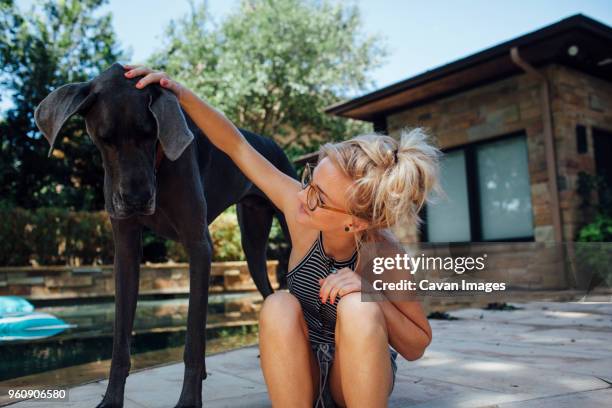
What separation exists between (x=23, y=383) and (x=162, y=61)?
12916mm

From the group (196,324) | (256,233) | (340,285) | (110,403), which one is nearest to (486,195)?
(256,233)

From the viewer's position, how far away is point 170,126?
6.03 feet

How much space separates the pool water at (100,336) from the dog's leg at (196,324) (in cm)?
146

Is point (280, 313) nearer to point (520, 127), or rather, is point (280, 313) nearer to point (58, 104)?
point (58, 104)

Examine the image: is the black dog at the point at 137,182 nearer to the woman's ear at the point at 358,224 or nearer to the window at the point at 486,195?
the woman's ear at the point at 358,224

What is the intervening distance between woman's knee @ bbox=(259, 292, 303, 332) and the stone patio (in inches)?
22.3

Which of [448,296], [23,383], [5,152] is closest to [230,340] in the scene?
[23,383]

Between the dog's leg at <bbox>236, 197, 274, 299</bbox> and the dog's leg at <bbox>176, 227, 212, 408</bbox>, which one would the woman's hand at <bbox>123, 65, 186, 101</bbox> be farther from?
the dog's leg at <bbox>236, 197, 274, 299</bbox>

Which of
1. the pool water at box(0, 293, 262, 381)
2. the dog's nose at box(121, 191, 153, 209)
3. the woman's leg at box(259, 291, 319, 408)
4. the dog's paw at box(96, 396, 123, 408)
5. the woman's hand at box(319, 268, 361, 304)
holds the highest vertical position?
the dog's nose at box(121, 191, 153, 209)

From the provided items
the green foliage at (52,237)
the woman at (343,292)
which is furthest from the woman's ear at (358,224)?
the green foliage at (52,237)

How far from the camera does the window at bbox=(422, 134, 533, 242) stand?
806 cm

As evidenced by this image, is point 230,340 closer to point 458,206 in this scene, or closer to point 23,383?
point 23,383

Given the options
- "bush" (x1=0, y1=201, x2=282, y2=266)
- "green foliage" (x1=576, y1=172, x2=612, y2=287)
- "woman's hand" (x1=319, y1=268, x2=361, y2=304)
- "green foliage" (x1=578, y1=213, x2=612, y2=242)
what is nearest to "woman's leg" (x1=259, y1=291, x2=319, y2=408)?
"woman's hand" (x1=319, y1=268, x2=361, y2=304)

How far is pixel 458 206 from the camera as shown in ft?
29.3
